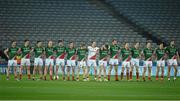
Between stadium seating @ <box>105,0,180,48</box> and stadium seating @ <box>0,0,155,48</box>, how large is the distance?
11 centimetres

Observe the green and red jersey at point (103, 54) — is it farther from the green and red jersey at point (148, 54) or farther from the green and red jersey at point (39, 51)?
the green and red jersey at point (39, 51)

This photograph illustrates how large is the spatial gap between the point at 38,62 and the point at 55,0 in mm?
14645

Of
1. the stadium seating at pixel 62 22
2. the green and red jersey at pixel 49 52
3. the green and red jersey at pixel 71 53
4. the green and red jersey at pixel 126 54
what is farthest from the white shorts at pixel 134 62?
the stadium seating at pixel 62 22

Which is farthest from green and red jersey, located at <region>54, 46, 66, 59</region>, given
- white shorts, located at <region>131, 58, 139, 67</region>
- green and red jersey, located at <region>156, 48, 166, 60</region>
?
green and red jersey, located at <region>156, 48, 166, 60</region>

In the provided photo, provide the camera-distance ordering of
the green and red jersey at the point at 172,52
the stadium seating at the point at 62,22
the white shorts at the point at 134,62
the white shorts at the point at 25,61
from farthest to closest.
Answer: the stadium seating at the point at 62,22 → the green and red jersey at the point at 172,52 → the white shorts at the point at 134,62 → the white shorts at the point at 25,61

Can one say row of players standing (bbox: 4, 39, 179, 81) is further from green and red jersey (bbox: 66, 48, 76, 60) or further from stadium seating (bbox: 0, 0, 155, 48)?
stadium seating (bbox: 0, 0, 155, 48)

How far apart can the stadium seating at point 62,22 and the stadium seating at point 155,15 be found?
108 mm

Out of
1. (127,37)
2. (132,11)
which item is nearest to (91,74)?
(127,37)

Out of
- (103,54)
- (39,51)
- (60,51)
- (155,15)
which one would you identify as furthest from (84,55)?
(155,15)

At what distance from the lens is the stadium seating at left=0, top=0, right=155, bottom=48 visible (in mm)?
39656

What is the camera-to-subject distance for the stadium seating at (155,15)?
4100cm

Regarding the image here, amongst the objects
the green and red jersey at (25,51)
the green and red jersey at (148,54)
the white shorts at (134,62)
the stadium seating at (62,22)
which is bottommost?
the white shorts at (134,62)

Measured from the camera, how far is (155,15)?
1644 inches

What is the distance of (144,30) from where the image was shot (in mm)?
41438
